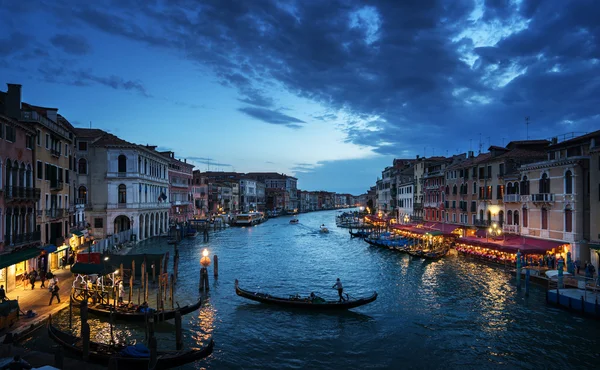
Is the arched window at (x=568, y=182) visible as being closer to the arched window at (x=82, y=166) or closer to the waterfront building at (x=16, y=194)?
the waterfront building at (x=16, y=194)

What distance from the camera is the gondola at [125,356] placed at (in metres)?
13.6

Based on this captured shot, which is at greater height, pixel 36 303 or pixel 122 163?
pixel 122 163

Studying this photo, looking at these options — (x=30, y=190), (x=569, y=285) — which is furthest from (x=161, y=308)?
(x=569, y=285)

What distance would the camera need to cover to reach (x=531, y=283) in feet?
88.8

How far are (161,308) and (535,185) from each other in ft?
89.2

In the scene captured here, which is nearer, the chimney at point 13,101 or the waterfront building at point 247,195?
the chimney at point 13,101

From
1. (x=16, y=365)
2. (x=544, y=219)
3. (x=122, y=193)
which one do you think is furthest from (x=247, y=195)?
(x=16, y=365)

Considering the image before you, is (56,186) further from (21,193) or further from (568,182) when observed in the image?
(568,182)

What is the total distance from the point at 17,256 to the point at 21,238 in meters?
1.70

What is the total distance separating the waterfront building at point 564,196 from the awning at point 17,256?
102 ft

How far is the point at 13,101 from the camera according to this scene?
23109 mm

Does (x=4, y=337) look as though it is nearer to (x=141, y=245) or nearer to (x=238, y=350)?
(x=238, y=350)

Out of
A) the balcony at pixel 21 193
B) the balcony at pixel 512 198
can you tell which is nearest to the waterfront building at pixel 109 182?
the balcony at pixel 21 193

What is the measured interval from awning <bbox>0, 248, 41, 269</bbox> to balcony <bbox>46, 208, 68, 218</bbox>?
192 inches
